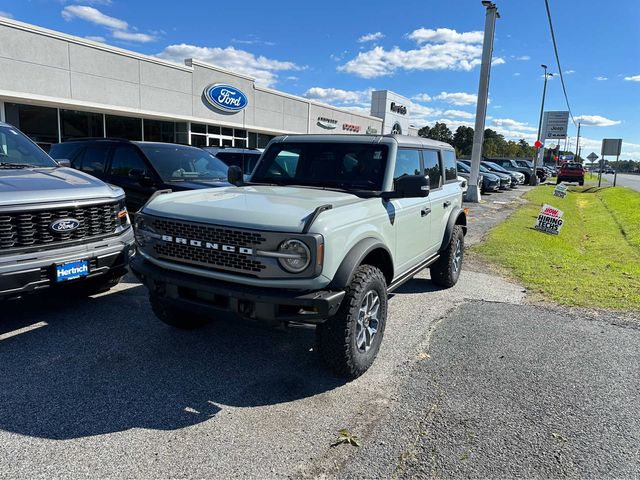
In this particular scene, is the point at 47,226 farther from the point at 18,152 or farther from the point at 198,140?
the point at 198,140

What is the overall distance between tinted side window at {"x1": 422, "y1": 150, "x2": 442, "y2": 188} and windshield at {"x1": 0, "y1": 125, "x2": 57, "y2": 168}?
448 centimetres

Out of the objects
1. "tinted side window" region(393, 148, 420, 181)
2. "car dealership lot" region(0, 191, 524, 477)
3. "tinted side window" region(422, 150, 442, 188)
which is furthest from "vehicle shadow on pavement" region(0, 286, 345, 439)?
"tinted side window" region(422, 150, 442, 188)

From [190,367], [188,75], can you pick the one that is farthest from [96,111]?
[190,367]

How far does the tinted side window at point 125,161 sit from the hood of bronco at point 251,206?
12.0 feet

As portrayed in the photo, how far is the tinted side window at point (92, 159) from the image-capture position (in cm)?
772

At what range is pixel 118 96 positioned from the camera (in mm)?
19875

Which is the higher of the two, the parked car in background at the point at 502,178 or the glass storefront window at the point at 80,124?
the glass storefront window at the point at 80,124

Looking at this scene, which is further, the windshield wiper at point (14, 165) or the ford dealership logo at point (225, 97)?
the ford dealership logo at point (225, 97)

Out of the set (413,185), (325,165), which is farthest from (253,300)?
(325,165)

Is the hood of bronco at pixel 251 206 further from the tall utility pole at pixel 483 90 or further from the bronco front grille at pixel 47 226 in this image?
the tall utility pole at pixel 483 90

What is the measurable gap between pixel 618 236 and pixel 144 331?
12431 mm

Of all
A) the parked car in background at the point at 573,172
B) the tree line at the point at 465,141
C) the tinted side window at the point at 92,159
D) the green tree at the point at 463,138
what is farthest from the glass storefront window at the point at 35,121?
the green tree at the point at 463,138

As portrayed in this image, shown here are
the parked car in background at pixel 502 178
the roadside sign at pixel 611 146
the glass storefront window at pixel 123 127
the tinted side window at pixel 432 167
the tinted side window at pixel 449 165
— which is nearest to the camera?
the tinted side window at pixel 432 167

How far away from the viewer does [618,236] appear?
12.1 meters
